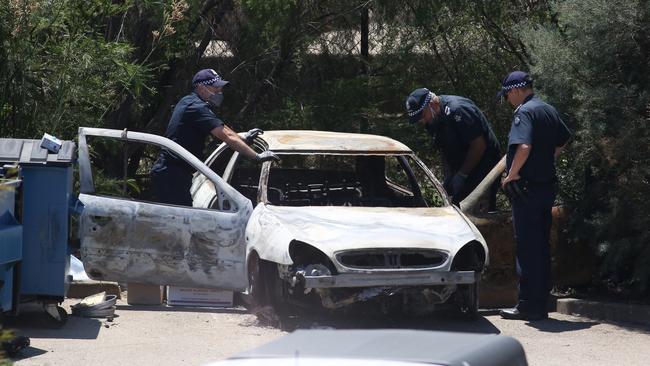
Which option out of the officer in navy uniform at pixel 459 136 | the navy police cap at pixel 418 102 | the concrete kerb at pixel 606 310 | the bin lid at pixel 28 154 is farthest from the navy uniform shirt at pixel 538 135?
the bin lid at pixel 28 154

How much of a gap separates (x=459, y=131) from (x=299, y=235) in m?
2.45

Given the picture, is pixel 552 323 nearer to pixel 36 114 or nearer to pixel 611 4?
pixel 611 4

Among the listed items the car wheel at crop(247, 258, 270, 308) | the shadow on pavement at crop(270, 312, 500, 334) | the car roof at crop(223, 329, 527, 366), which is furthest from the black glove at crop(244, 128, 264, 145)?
the car roof at crop(223, 329, 527, 366)

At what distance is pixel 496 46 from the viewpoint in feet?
42.1

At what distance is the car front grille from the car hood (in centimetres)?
5

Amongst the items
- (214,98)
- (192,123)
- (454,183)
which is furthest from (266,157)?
(454,183)

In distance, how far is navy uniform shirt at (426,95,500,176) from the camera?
32.1 feet

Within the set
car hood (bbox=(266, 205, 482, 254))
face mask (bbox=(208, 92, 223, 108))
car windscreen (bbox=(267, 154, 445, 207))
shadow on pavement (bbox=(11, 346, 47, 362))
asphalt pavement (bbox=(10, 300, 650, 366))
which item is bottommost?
shadow on pavement (bbox=(11, 346, 47, 362))

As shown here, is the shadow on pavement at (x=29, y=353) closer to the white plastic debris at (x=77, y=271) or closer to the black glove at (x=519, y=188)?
the white plastic debris at (x=77, y=271)

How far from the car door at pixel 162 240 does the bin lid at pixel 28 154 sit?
1.02m

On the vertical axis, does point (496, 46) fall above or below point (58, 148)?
above

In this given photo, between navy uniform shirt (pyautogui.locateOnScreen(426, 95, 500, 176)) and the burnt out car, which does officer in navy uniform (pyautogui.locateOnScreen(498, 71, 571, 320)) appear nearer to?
the burnt out car

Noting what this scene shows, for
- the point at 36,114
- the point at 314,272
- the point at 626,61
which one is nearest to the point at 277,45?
the point at 36,114

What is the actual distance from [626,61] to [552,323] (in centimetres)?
242
